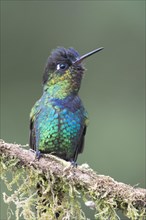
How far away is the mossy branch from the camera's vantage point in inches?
164

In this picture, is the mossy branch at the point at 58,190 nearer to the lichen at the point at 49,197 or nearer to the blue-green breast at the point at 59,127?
the lichen at the point at 49,197

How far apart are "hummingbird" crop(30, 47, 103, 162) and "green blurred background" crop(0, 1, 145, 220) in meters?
3.67

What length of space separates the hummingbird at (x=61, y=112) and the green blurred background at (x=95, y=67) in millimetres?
3675

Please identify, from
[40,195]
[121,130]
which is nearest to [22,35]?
[121,130]

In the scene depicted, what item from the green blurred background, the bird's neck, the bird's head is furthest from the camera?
the green blurred background

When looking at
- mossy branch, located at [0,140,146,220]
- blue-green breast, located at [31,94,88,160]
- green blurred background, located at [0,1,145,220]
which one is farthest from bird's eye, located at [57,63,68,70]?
green blurred background, located at [0,1,145,220]

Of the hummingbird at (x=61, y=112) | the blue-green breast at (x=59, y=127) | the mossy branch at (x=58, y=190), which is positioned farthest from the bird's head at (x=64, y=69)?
the mossy branch at (x=58, y=190)

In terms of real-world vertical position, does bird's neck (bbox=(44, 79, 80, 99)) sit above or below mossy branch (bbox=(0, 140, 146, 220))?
above

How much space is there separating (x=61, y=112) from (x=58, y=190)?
0.88m

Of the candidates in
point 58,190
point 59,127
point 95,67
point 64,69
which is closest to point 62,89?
point 64,69

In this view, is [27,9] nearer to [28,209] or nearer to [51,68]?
[51,68]

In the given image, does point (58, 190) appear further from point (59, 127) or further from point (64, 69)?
point (64, 69)

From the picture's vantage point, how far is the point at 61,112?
202 inches

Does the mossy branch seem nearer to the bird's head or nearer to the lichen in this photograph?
the lichen
